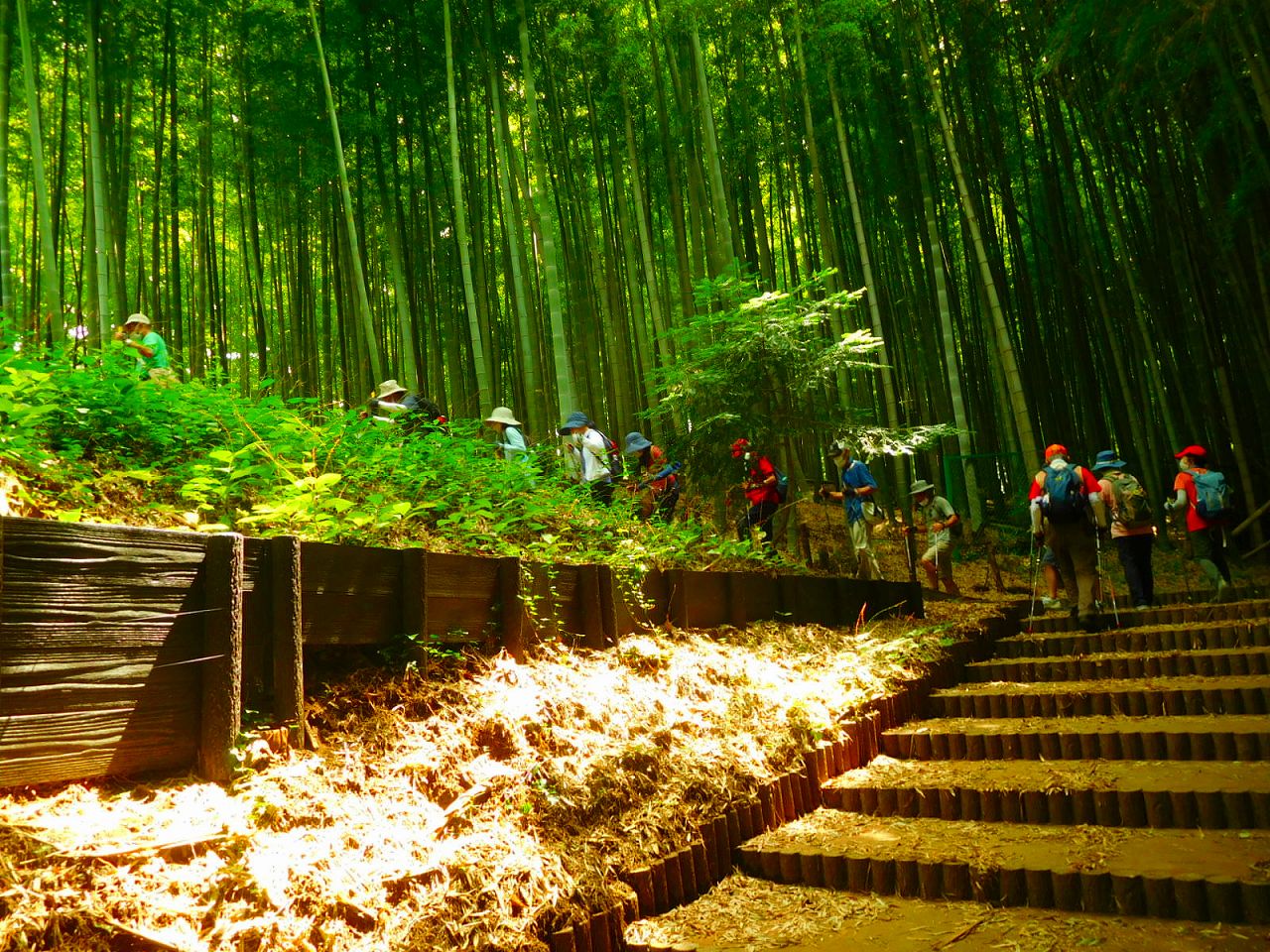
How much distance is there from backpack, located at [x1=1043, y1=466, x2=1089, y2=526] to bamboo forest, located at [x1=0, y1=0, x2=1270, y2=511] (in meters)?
1.77

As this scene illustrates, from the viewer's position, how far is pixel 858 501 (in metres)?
6.75

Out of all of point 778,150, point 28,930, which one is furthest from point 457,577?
point 778,150

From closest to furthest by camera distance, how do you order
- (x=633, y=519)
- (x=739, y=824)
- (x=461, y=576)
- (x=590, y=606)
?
(x=461, y=576) → (x=739, y=824) → (x=590, y=606) → (x=633, y=519)

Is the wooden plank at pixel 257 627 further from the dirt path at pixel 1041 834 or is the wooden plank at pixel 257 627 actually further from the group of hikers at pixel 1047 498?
the group of hikers at pixel 1047 498

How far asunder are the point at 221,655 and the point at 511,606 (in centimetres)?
105

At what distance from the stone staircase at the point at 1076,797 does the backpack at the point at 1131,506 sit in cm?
151

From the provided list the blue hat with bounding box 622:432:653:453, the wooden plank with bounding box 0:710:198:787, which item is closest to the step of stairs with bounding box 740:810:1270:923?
the wooden plank with bounding box 0:710:198:787

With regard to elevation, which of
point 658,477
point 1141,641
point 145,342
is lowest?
point 1141,641

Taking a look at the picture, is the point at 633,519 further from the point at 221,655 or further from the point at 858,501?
the point at 858,501

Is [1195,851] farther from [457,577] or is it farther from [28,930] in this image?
[28,930]

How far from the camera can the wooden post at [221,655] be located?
175cm

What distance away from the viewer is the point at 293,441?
2.81m

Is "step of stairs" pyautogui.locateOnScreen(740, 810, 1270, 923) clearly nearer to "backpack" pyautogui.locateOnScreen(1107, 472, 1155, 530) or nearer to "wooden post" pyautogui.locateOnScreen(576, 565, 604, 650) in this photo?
"wooden post" pyautogui.locateOnScreen(576, 565, 604, 650)

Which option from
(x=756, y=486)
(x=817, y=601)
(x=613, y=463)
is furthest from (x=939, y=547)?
(x=613, y=463)
